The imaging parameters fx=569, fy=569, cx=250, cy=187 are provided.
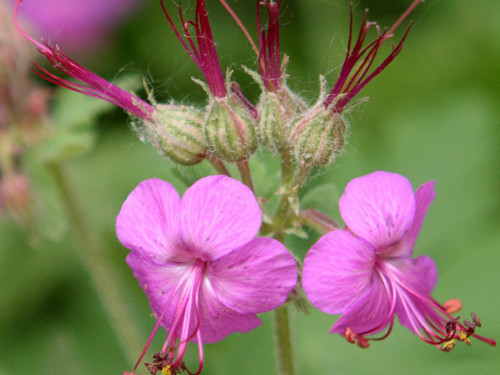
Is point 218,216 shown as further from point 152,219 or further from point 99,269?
point 99,269

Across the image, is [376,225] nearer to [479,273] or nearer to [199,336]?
[199,336]

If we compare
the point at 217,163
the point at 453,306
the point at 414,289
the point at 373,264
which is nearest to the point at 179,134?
the point at 217,163

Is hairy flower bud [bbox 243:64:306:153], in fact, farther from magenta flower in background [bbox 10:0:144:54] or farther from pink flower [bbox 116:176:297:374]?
magenta flower in background [bbox 10:0:144:54]

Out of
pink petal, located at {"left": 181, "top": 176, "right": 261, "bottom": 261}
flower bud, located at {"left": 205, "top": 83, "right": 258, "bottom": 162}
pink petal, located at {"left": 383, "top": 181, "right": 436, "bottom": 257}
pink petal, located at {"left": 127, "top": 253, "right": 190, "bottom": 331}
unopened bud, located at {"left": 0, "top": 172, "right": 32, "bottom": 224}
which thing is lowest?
pink petal, located at {"left": 383, "top": 181, "right": 436, "bottom": 257}

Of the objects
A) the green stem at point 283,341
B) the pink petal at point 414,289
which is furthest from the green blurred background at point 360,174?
the pink petal at point 414,289

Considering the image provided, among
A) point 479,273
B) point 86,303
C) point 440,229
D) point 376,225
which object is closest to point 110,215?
point 86,303

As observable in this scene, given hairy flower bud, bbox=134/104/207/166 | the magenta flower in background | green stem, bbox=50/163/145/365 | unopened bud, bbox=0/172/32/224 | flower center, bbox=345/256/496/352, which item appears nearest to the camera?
flower center, bbox=345/256/496/352

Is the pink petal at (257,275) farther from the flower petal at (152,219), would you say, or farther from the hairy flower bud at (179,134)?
the hairy flower bud at (179,134)

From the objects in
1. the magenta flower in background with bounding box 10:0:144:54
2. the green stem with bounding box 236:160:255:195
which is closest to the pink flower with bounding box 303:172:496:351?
the green stem with bounding box 236:160:255:195
